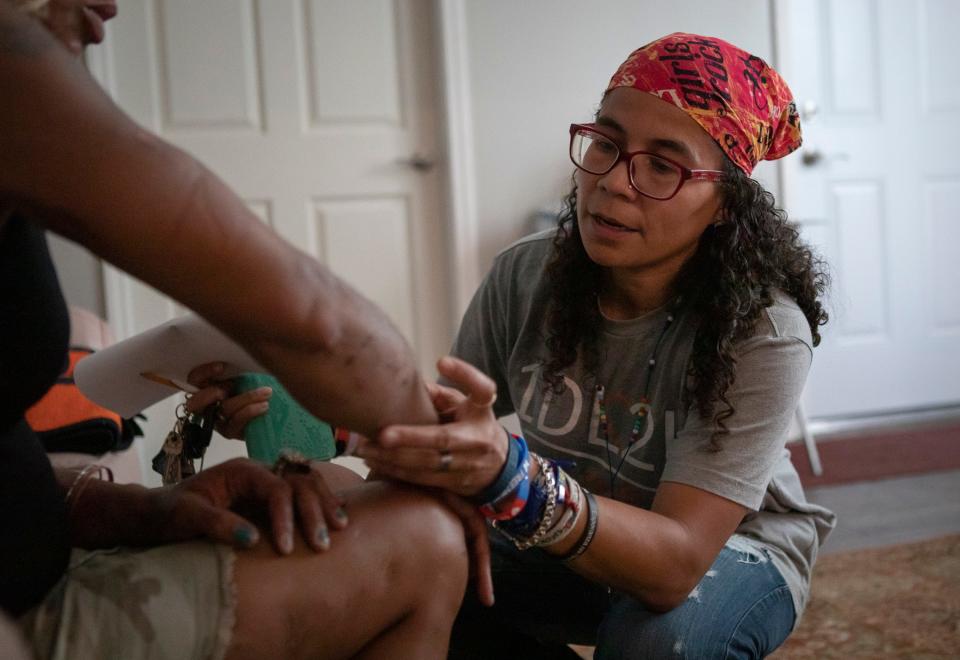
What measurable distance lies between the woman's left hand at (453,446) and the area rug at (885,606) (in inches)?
50.5

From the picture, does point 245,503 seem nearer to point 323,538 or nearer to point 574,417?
point 323,538

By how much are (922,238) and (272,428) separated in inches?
141

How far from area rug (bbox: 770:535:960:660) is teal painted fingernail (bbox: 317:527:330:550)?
1.43 meters

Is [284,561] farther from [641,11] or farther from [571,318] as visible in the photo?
[641,11]

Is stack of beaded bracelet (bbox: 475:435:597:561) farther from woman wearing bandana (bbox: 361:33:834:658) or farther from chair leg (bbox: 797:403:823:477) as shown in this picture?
chair leg (bbox: 797:403:823:477)

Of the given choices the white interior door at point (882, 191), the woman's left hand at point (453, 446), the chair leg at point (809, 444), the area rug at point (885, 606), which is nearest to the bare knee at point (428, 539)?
the woman's left hand at point (453, 446)

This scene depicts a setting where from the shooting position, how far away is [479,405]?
0.96 m

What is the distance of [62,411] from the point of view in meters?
1.73

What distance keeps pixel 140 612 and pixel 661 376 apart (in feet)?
2.71

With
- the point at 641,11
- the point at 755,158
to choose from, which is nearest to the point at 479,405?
the point at 755,158

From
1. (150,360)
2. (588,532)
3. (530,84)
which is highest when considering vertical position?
(530,84)

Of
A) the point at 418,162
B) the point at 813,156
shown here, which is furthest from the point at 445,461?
the point at 813,156

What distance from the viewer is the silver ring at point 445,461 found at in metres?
0.91

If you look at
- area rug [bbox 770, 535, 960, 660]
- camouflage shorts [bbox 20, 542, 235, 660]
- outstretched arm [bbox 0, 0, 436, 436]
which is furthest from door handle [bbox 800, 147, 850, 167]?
camouflage shorts [bbox 20, 542, 235, 660]
